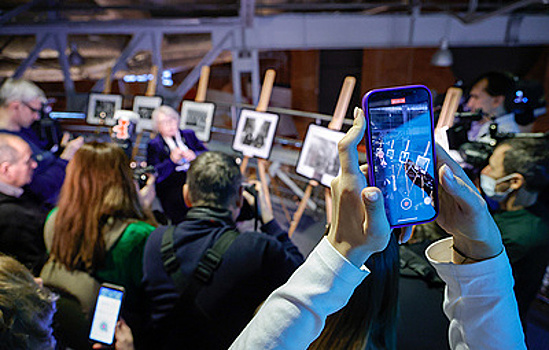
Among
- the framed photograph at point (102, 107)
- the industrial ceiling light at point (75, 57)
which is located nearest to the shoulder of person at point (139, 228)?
the framed photograph at point (102, 107)

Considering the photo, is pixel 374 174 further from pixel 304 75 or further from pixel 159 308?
pixel 304 75

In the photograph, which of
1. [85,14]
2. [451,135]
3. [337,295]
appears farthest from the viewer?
[85,14]

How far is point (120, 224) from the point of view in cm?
164

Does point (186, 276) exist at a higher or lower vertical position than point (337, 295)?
lower

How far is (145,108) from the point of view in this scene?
4645mm

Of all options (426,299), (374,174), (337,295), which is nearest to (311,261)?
(337,295)

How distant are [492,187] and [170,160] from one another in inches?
92.6

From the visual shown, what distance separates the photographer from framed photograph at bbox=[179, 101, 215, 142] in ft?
13.6

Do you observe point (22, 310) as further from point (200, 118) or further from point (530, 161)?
point (200, 118)

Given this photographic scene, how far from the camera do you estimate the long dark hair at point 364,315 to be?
2.71ft

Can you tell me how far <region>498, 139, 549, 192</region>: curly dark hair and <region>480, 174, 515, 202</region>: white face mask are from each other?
0.05 metres

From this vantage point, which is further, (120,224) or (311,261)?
(120,224)

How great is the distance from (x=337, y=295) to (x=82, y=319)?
4.36 ft

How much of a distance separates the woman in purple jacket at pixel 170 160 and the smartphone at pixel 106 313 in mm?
1672
